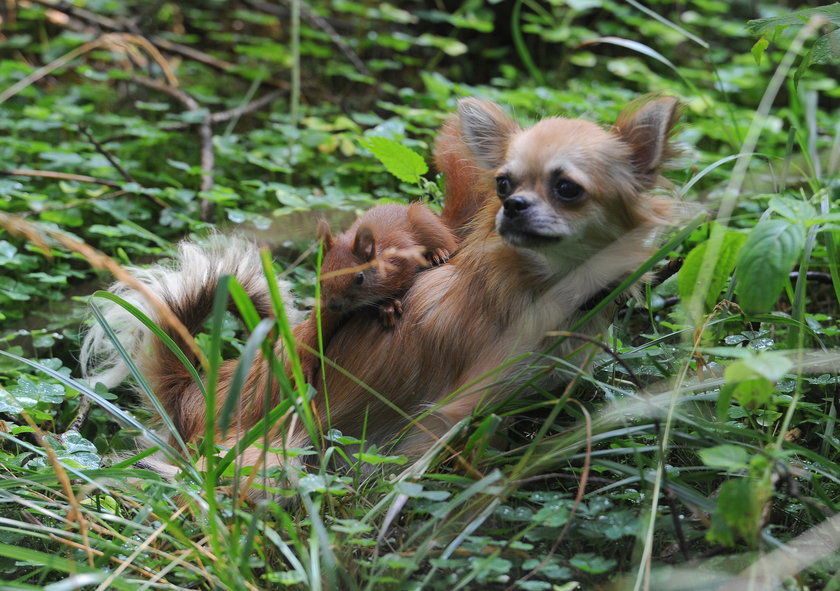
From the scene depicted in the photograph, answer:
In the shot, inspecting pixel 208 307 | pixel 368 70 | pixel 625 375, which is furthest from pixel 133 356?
pixel 368 70

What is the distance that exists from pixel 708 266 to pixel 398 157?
1784 mm

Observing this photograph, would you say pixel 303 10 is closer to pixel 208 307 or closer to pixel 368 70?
pixel 368 70

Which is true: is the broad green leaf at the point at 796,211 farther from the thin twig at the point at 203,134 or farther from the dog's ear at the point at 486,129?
the thin twig at the point at 203,134

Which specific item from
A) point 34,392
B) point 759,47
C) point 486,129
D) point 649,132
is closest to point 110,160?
point 34,392

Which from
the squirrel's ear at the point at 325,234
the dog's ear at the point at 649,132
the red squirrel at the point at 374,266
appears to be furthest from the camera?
the squirrel's ear at the point at 325,234

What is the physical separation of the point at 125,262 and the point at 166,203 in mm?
697

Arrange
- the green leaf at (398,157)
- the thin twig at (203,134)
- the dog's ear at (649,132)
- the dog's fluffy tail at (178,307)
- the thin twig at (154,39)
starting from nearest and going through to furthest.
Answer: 1. the dog's ear at (649,132)
2. the dog's fluffy tail at (178,307)
3. the green leaf at (398,157)
4. the thin twig at (203,134)
5. the thin twig at (154,39)

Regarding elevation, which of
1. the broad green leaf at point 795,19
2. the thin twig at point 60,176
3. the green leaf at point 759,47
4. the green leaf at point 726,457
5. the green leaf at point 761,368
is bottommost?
the thin twig at point 60,176

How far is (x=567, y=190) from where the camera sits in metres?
2.89

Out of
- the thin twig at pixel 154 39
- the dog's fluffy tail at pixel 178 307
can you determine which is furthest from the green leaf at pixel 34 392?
the thin twig at pixel 154 39

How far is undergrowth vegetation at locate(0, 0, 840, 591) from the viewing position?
2359 millimetres

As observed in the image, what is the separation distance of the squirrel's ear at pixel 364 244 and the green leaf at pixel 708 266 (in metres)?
1.28

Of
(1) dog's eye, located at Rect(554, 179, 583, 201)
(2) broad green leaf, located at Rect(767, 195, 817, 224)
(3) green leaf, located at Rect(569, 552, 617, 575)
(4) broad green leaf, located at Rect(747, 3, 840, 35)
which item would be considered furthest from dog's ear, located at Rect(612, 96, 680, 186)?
(3) green leaf, located at Rect(569, 552, 617, 575)

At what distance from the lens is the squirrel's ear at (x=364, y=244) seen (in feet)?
11.0
